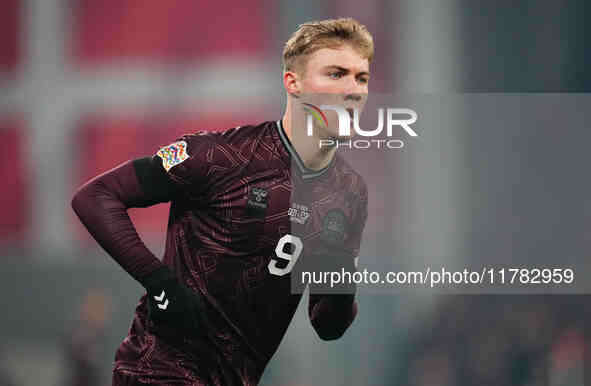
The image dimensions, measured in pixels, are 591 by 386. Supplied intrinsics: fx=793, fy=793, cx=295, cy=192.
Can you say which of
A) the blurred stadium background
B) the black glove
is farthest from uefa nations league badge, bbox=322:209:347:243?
the blurred stadium background

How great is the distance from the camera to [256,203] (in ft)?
9.27

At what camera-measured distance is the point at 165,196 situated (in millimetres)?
2748

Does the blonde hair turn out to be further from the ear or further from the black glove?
the black glove

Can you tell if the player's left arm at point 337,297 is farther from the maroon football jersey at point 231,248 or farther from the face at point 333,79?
the face at point 333,79

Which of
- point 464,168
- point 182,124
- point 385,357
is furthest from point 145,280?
point 182,124

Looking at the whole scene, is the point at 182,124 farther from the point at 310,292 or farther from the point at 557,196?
the point at 310,292

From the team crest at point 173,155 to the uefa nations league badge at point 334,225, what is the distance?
1.94 feet

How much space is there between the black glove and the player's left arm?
0.54m

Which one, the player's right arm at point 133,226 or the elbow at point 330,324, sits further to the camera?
the elbow at point 330,324

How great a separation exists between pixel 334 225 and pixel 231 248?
42 cm

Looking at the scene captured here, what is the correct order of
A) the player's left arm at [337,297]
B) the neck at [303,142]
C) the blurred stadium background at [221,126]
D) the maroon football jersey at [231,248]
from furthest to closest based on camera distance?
the blurred stadium background at [221,126], the player's left arm at [337,297], the neck at [303,142], the maroon football jersey at [231,248]

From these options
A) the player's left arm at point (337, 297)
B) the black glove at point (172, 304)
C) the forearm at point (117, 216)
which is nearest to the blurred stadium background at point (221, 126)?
the player's left arm at point (337, 297)

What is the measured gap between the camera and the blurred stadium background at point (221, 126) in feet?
18.4

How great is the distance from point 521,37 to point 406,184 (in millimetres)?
1932
